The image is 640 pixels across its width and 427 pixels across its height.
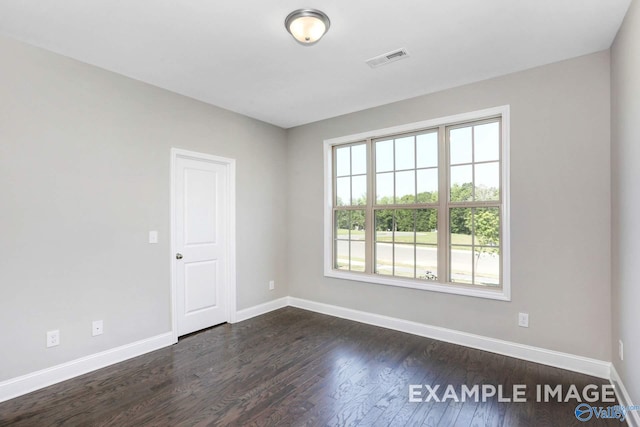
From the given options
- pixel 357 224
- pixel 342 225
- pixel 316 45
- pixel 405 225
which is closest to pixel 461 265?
pixel 405 225

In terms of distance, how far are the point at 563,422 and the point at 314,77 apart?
10.9 feet

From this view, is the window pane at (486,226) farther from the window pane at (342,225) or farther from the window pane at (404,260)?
the window pane at (342,225)

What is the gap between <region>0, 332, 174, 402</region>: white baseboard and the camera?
2.39 meters

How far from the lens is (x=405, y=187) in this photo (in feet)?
12.5

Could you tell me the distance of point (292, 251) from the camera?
4812 millimetres

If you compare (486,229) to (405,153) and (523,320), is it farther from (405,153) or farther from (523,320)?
(405,153)

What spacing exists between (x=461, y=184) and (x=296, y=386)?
8.34 feet

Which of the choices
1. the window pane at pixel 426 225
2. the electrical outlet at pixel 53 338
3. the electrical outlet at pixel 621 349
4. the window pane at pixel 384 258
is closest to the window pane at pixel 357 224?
the window pane at pixel 384 258

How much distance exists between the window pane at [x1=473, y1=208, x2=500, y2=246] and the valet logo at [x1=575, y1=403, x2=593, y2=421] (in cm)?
141

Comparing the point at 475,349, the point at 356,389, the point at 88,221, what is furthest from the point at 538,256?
the point at 88,221

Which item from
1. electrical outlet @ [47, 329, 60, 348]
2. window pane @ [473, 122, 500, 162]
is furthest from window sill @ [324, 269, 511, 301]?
electrical outlet @ [47, 329, 60, 348]

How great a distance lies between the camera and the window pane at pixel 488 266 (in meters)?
3.19

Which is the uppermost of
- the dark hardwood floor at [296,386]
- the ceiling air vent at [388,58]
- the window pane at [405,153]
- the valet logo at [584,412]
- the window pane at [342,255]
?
the ceiling air vent at [388,58]

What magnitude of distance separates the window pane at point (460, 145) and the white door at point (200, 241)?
2660 mm
